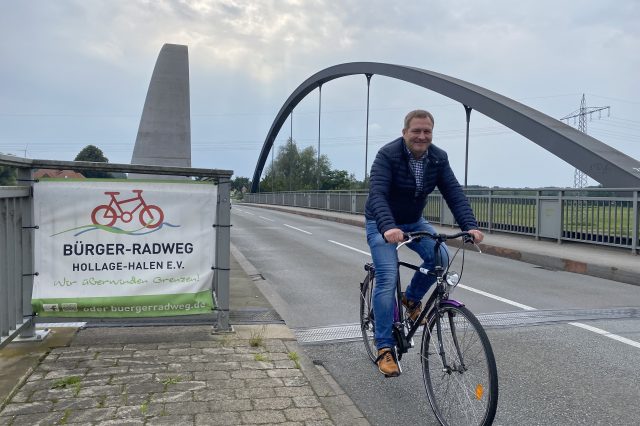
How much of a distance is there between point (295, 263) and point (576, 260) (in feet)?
16.9

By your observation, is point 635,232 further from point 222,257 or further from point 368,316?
point 222,257

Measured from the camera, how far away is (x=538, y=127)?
21.6 m

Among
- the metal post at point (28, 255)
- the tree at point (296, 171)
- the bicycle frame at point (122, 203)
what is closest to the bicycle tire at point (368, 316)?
the bicycle frame at point (122, 203)

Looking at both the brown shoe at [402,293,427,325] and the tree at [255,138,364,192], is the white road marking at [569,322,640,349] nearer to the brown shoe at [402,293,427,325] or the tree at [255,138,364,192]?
the brown shoe at [402,293,427,325]

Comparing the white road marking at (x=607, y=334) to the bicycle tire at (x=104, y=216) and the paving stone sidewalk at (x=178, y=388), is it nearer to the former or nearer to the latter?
the paving stone sidewalk at (x=178, y=388)

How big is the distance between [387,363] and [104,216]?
2.47 metres

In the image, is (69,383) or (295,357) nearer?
(69,383)

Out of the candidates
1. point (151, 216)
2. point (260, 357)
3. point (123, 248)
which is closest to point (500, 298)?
point (260, 357)

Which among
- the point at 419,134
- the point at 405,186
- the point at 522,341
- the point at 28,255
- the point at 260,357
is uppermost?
the point at 419,134

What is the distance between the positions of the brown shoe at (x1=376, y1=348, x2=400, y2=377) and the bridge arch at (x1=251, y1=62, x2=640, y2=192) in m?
14.3

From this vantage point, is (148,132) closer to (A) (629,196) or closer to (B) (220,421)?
(A) (629,196)

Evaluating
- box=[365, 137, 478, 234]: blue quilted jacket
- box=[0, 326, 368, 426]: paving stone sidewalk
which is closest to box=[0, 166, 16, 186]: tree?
box=[0, 326, 368, 426]: paving stone sidewalk

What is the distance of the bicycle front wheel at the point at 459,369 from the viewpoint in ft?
9.20

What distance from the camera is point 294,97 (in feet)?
183
